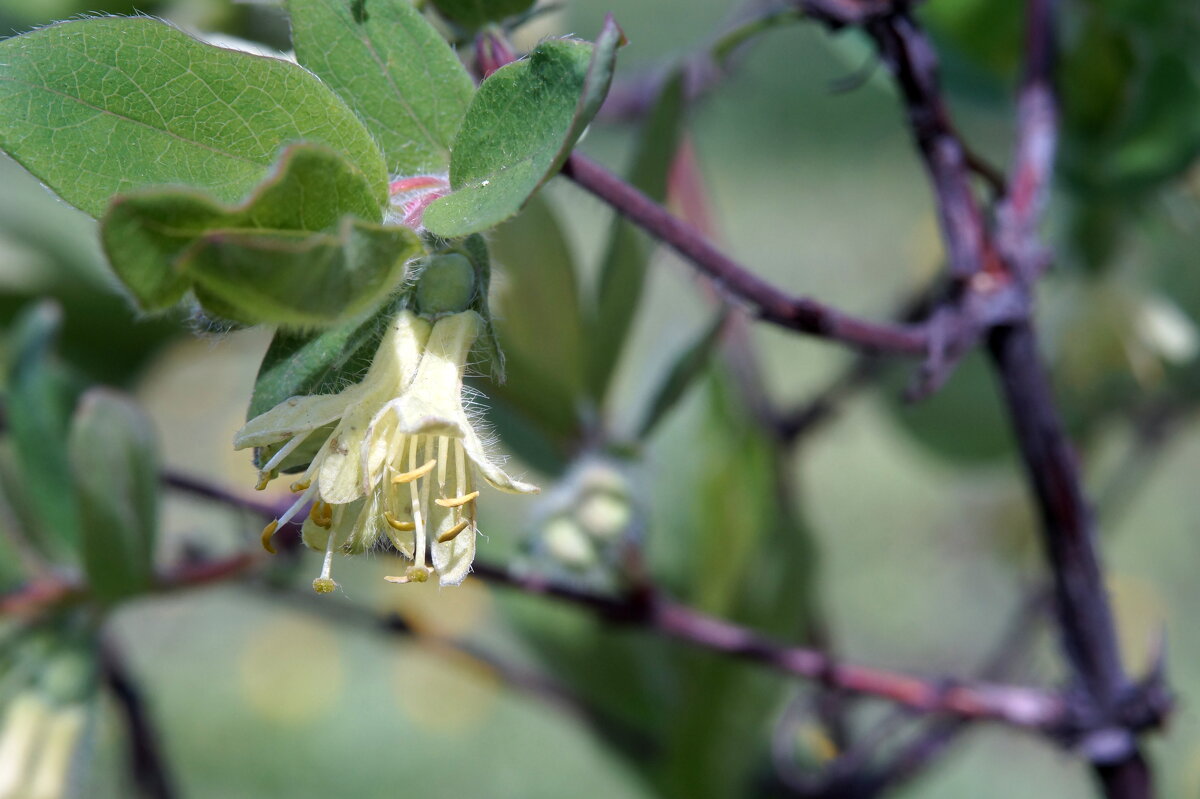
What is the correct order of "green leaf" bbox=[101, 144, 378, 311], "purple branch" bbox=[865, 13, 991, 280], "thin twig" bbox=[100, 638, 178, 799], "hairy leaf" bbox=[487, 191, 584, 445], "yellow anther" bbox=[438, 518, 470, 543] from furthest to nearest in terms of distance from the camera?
"thin twig" bbox=[100, 638, 178, 799], "hairy leaf" bbox=[487, 191, 584, 445], "purple branch" bbox=[865, 13, 991, 280], "yellow anther" bbox=[438, 518, 470, 543], "green leaf" bbox=[101, 144, 378, 311]

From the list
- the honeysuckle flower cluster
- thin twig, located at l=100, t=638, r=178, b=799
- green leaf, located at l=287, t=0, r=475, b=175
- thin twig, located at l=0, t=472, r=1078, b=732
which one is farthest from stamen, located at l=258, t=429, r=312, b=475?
thin twig, located at l=100, t=638, r=178, b=799

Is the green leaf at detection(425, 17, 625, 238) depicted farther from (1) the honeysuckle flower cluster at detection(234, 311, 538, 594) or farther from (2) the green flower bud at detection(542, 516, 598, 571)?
(2) the green flower bud at detection(542, 516, 598, 571)

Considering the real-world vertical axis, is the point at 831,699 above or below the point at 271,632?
above

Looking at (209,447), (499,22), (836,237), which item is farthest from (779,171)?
(499,22)

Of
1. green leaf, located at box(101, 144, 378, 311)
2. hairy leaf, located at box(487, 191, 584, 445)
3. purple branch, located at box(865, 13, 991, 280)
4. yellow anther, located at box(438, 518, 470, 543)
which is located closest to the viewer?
green leaf, located at box(101, 144, 378, 311)

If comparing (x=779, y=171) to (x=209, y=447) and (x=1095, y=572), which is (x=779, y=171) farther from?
(x=1095, y=572)

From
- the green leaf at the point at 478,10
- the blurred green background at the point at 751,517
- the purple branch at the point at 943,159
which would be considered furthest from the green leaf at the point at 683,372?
the green leaf at the point at 478,10

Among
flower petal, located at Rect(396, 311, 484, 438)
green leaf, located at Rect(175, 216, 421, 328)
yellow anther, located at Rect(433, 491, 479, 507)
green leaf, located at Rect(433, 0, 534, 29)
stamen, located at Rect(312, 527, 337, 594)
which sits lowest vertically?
stamen, located at Rect(312, 527, 337, 594)
